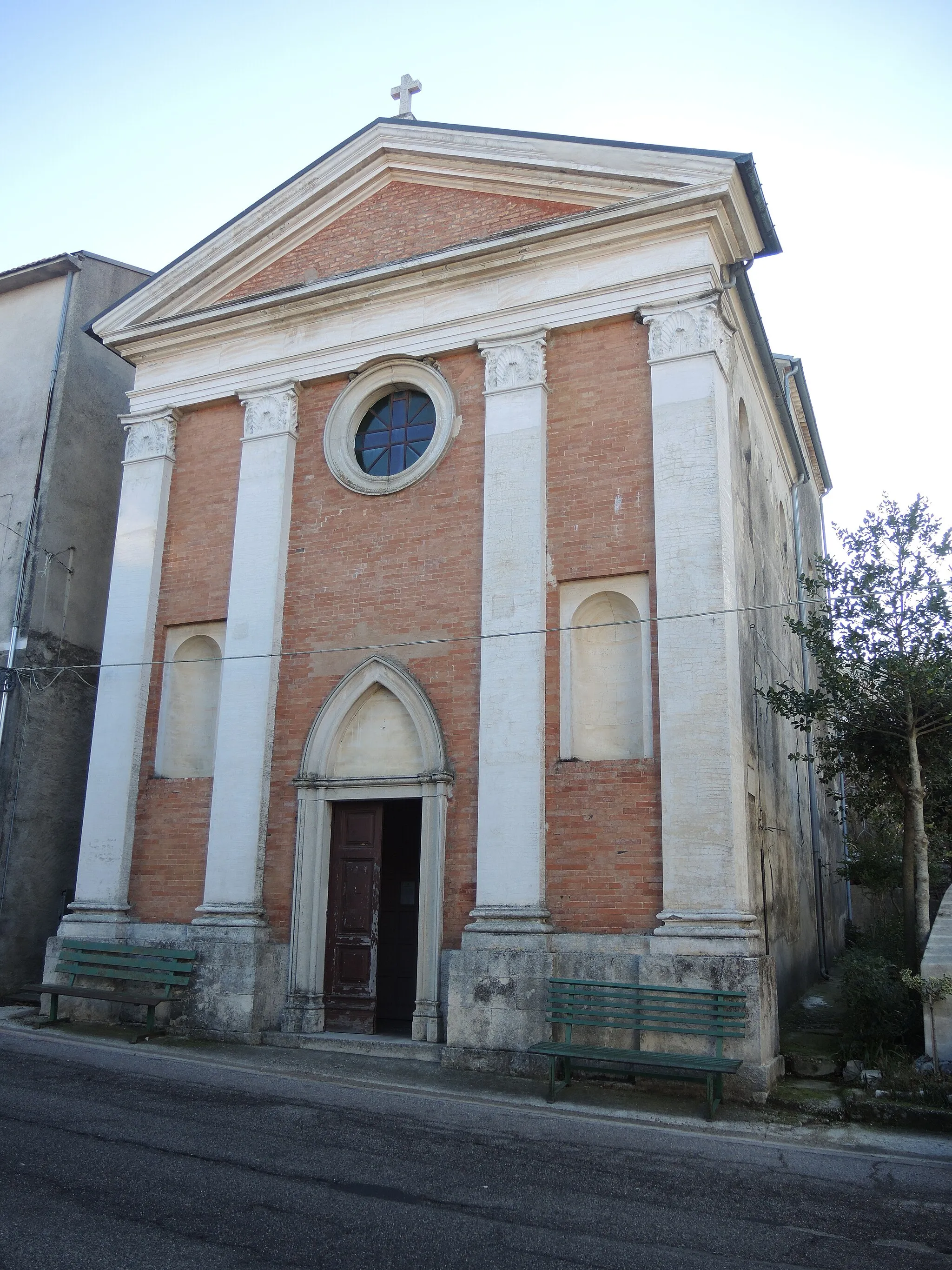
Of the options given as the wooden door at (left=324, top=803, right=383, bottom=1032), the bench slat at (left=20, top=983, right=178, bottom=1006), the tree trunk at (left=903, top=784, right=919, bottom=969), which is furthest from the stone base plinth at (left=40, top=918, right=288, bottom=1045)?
the tree trunk at (left=903, top=784, right=919, bottom=969)

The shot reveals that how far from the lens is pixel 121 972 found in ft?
36.8

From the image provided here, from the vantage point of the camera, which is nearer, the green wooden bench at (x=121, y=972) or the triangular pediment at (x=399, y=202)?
the green wooden bench at (x=121, y=972)

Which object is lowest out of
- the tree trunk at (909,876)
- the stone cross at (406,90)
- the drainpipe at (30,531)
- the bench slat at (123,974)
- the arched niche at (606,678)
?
the bench slat at (123,974)

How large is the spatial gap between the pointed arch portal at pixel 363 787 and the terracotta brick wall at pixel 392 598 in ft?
0.47

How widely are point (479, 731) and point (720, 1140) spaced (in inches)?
178

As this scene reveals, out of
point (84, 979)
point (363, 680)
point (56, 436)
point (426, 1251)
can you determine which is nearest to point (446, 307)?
point (363, 680)

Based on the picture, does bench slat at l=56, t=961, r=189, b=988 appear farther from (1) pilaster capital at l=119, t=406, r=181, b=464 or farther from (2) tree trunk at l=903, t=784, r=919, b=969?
(2) tree trunk at l=903, t=784, r=919, b=969

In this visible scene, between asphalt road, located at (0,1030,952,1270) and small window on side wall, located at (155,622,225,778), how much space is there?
191 inches

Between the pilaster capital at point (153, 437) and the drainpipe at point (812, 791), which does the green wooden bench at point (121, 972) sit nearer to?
the pilaster capital at point (153, 437)

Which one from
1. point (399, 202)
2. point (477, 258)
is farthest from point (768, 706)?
point (399, 202)

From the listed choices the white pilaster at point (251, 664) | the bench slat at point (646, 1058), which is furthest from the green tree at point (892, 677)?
the white pilaster at point (251, 664)

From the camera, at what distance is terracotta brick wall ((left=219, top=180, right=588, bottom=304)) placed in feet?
39.6

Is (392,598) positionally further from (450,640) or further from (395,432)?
(395,432)

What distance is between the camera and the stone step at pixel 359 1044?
9992mm
